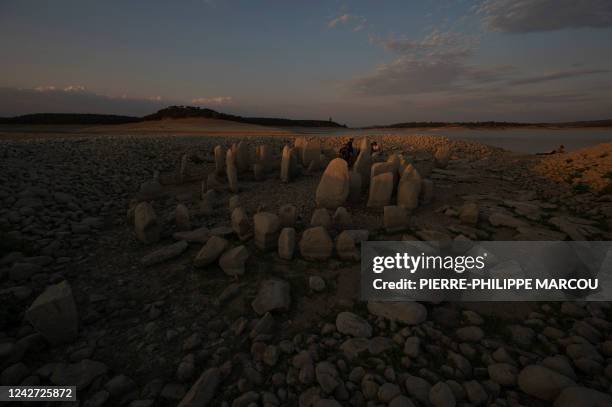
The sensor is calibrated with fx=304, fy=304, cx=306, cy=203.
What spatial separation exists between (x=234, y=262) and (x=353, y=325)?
1496mm

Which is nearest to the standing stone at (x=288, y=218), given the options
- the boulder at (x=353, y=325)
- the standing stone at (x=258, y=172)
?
the boulder at (x=353, y=325)

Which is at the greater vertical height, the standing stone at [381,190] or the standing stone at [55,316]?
the standing stone at [381,190]

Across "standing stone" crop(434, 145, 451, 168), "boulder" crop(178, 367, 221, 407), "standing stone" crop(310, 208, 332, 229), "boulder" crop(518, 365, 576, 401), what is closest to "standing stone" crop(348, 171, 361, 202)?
"standing stone" crop(310, 208, 332, 229)

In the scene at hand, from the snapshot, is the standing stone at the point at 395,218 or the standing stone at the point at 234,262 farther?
the standing stone at the point at 395,218

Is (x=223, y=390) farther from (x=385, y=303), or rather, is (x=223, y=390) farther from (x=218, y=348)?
(x=385, y=303)

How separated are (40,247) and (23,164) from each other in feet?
13.2

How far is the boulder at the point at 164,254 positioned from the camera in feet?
12.2

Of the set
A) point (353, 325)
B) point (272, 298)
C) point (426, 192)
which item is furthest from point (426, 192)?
point (272, 298)

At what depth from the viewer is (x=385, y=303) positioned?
2.76m

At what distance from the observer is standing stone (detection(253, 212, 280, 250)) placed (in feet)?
12.4

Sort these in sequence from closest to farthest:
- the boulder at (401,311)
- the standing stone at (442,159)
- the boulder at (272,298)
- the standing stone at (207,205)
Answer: the boulder at (401,311)
the boulder at (272,298)
the standing stone at (207,205)
the standing stone at (442,159)

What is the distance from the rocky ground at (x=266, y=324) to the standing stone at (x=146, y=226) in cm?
8

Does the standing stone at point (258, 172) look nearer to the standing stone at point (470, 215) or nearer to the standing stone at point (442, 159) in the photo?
the standing stone at point (470, 215)

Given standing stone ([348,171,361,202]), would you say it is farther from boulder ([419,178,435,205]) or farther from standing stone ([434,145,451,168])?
standing stone ([434,145,451,168])
